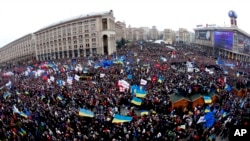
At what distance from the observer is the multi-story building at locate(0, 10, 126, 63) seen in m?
80.5

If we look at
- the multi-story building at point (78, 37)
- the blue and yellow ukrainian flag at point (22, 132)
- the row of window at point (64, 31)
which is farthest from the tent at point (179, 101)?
the row of window at point (64, 31)

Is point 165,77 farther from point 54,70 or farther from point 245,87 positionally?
point 54,70

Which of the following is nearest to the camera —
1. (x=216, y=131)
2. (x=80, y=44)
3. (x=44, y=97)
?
(x=216, y=131)

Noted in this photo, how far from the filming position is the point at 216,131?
1569cm

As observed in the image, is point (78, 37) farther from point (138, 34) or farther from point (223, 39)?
point (138, 34)

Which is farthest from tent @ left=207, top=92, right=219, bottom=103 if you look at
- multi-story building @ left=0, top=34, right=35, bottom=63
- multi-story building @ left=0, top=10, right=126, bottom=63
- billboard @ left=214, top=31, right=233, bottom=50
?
multi-story building @ left=0, top=34, right=35, bottom=63

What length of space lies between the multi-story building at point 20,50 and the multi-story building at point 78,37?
6.93m

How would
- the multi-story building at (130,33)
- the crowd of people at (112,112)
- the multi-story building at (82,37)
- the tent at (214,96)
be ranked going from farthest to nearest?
the multi-story building at (130,33)
the multi-story building at (82,37)
the tent at (214,96)
the crowd of people at (112,112)

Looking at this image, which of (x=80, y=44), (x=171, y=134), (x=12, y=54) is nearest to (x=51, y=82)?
(x=171, y=134)

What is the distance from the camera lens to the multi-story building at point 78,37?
80.5m

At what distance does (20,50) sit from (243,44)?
3734 inches

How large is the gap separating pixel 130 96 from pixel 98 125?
6.75m

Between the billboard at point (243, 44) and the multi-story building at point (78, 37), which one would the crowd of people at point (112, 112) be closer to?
the multi-story building at point (78, 37)

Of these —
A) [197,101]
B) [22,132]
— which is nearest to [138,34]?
[197,101]
